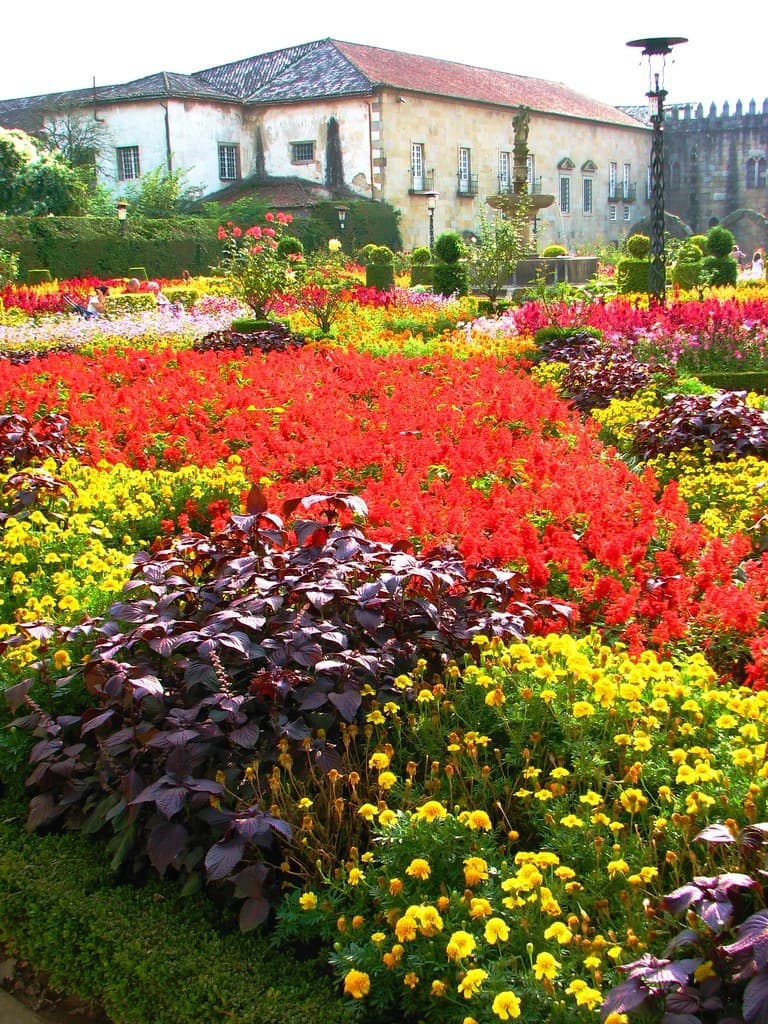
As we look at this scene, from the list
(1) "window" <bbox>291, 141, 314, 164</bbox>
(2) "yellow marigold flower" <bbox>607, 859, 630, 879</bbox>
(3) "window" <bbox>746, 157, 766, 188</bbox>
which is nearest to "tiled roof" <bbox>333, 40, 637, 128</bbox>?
(1) "window" <bbox>291, 141, 314, 164</bbox>

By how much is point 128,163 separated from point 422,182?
10.1 metres

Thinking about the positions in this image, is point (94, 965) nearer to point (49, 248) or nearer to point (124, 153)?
point (49, 248)

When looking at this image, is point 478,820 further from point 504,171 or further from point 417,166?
point 504,171

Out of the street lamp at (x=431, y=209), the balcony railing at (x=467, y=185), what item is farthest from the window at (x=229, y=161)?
the balcony railing at (x=467, y=185)

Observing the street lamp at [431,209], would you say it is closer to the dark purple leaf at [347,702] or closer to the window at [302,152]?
the window at [302,152]

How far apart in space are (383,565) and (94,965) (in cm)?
154

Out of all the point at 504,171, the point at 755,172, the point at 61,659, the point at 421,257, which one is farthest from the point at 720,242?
the point at 755,172

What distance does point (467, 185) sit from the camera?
39.6 meters

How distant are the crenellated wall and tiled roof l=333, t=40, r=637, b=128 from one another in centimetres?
267

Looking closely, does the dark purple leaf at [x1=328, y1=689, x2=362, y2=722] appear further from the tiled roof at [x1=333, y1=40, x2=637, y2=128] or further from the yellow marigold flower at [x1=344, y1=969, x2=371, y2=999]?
the tiled roof at [x1=333, y1=40, x2=637, y2=128]

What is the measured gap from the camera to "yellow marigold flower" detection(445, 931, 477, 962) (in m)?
2.00

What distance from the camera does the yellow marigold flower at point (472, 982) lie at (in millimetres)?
1952

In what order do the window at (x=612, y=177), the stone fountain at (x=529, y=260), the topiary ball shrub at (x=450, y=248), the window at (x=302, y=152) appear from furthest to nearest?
the window at (x=612, y=177), the window at (x=302, y=152), the stone fountain at (x=529, y=260), the topiary ball shrub at (x=450, y=248)

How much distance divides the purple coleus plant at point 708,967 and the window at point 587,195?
Answer: 46559 mm
